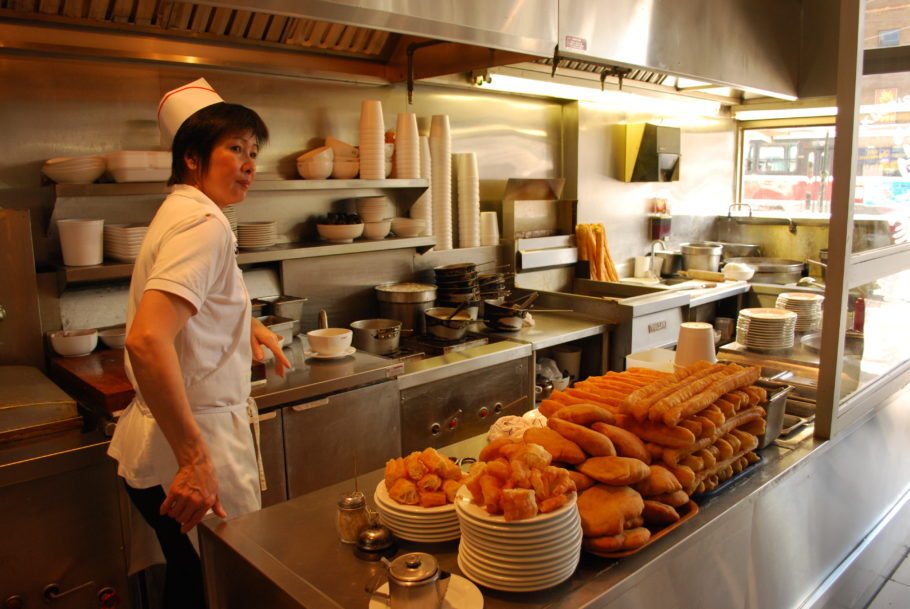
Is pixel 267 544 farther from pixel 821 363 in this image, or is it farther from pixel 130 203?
pixel 130 203

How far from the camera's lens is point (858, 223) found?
2.09 metres

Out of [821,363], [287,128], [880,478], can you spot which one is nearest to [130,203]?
[287,128]

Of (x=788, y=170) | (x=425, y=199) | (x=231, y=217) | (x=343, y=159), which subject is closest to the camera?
(x=231, y=217)

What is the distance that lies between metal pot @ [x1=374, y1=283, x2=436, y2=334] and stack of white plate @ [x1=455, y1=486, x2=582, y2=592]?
2327 millimetres

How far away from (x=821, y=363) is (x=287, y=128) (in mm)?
2444

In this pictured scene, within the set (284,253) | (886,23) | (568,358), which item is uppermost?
(886,23)

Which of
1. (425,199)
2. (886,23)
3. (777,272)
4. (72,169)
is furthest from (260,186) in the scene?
(777,272)

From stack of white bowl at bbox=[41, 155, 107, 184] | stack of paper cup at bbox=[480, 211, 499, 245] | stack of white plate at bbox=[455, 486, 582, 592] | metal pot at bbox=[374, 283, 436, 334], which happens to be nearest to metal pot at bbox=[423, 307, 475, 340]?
metal pot at bbox=[374, 283, 436, 334]

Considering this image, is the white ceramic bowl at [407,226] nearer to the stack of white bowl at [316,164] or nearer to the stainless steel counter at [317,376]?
the stack of white bowl at [316,164]

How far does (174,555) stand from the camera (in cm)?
207

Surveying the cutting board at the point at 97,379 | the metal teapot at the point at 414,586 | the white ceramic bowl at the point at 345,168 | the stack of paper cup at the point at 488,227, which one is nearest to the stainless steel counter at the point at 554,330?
the stack of paper cup at the point at 488,227

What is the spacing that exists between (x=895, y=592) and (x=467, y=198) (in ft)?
8.73

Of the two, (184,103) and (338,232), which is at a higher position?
(184,103)

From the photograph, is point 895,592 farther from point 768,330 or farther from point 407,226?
point 407,226
